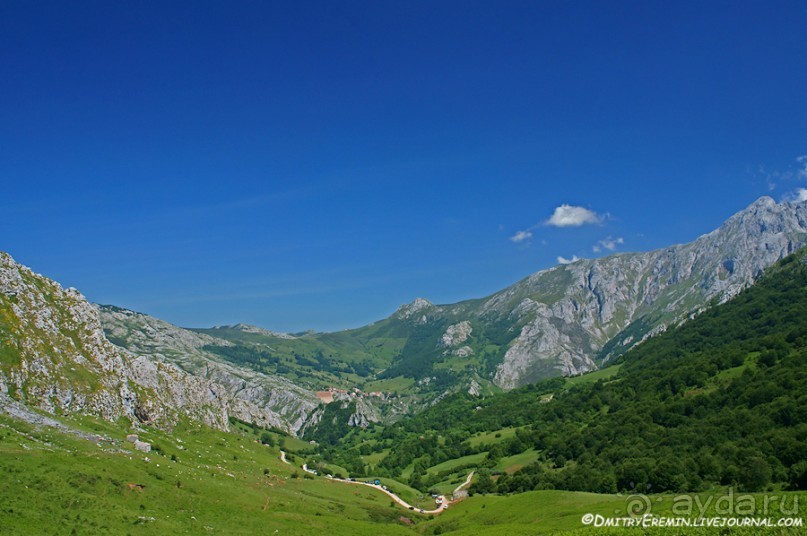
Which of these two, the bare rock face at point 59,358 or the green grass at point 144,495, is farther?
the bare rock face at point 59,358

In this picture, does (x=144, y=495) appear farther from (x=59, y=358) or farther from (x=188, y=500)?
(x=59, y=358)

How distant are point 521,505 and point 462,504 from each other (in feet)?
112

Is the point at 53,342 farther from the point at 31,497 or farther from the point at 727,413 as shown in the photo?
the point at 727,413

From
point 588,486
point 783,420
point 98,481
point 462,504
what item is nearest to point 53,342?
point 98,481

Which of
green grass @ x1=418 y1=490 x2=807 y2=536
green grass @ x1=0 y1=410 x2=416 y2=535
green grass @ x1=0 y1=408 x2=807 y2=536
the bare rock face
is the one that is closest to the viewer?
green grass @ x1=418 y1=490 x2=807 y2=536

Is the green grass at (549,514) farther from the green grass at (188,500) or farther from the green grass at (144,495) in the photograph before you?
the green grass at (144,495)

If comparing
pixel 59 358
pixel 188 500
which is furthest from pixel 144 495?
pixel 59 358

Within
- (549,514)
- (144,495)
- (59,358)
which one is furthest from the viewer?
(59,358)

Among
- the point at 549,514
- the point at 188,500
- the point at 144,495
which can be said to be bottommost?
the point at 549,514

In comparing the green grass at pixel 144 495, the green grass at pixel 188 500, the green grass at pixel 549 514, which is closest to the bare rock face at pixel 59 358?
the green grass at pixel 188 500

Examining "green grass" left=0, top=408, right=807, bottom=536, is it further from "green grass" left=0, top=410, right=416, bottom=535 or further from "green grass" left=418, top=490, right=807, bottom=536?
"green grass" left=418, top=490, right=807, bottom=536

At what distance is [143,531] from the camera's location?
7469 centimetres

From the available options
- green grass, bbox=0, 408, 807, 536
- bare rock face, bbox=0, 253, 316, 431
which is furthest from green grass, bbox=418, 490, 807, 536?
bare rock face, bbox=0, 253, 316, 431

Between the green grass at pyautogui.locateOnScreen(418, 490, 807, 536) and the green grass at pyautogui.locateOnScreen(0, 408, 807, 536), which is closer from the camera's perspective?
the green grass at pyautogui.locateOnScreen(418, 490, 807, 536)
